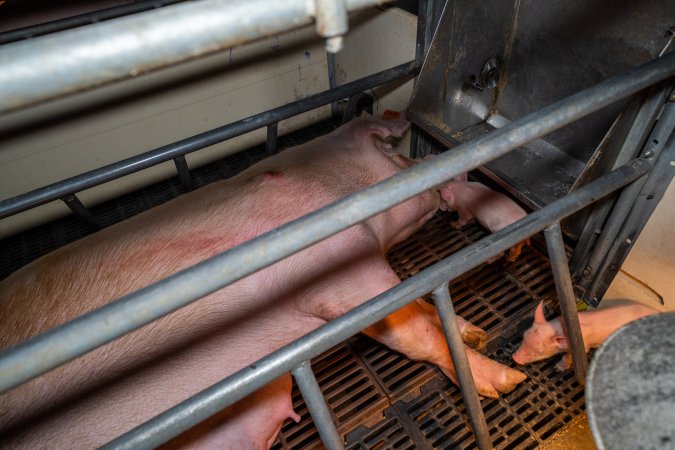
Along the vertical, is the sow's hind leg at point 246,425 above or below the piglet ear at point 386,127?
below

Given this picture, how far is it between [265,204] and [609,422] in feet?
4.13

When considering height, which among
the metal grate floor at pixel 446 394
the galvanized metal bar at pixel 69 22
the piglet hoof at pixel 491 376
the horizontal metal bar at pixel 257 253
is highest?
the horizontal metal bar at pixel 257 253

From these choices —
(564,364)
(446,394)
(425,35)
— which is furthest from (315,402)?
(425,35)

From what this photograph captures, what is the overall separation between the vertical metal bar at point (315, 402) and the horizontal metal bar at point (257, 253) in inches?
13.0

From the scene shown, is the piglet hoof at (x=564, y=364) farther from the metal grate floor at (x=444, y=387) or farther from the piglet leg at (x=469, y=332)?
the piglet leg at (x=469, y=332)

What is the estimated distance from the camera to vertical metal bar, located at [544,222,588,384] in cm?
127

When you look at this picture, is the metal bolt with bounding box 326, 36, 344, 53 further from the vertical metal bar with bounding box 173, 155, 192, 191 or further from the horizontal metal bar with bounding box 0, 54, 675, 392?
the vertical metal bar with bounding box 173, 155, 192, 191

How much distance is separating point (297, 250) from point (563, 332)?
4.67ft

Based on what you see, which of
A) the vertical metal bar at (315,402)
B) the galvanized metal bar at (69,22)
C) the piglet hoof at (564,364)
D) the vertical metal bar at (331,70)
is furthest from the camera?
the vertical metal bar at (331,70)

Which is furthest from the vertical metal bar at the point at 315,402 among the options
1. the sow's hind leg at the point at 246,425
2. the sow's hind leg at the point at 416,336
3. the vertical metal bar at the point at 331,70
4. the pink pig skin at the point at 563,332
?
the vertical metal bar at the point at 331,70

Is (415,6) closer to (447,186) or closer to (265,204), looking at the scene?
(447,186)

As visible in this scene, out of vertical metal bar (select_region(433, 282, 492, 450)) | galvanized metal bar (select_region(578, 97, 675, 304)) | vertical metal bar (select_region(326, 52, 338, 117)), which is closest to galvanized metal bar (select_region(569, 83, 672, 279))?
galvanized metal bar (select_region(578, 97, 675, 304))

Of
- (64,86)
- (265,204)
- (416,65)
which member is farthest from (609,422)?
(416,65)

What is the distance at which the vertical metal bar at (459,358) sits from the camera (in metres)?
1.11
